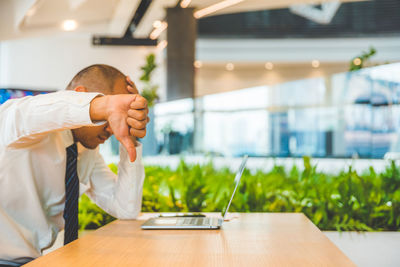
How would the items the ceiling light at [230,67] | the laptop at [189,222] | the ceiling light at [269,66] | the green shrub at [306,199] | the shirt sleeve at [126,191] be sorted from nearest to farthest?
the laptop at [189,222] < the shirt sleeve at [126,191] < the green shrub at [306,199] < the ceiling light at [269,66] < the ceiling light at [230,67]

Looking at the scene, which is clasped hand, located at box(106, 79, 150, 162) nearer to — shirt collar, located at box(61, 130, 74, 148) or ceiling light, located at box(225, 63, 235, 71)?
shirt collar, located at box(61, 130, 74, 148)

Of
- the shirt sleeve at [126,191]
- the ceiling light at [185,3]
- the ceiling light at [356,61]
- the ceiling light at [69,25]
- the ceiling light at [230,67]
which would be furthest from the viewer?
the ceiling light at [230,67]

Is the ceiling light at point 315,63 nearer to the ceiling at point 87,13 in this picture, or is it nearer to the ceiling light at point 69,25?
the ceiling at point 87,13

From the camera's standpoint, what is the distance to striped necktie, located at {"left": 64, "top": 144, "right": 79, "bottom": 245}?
1.66 meters

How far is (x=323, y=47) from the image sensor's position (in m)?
13.9

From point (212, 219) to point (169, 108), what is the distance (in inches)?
213

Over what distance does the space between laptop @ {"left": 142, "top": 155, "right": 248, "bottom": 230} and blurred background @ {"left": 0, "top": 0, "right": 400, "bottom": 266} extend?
0.78 m

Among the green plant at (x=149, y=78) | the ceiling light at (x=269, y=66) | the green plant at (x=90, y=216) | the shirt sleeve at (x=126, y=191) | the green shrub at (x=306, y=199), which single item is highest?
the ceiling light at (x=269, y=66)

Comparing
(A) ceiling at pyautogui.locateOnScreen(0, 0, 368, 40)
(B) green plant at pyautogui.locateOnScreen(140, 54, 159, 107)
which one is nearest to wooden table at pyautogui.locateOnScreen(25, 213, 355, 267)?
(B) green plant at pyautogui.locateOnScreen(140, 54, 159, 107)

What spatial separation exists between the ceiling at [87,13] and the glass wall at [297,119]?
1386 millimetres

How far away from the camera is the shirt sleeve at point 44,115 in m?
1.23

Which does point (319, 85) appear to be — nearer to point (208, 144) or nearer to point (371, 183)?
point (208, 144)

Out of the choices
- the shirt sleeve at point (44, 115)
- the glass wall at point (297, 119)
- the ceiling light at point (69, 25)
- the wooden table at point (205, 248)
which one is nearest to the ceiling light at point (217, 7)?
the glass wall at point (297, 119)

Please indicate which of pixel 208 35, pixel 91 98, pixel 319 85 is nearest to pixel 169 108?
pixel 319 85
